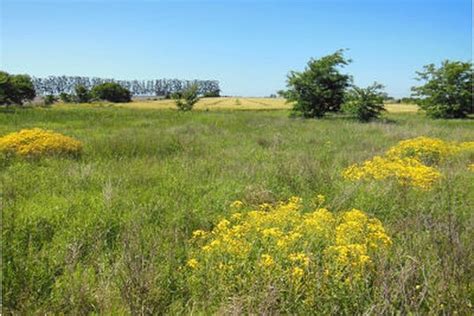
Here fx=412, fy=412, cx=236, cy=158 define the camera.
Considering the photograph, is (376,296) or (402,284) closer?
(402,284)

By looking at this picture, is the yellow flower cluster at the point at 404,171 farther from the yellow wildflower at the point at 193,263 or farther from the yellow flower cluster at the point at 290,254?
the yellow wildflower at the point at 193,263

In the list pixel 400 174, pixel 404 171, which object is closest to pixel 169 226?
pixel 400 174

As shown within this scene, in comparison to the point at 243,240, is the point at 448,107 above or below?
above

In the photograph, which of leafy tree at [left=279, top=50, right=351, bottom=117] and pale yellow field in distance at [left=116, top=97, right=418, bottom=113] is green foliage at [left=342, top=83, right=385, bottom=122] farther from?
pale yellow field in distance at [left=116, top=97, right=418, bottom=113]

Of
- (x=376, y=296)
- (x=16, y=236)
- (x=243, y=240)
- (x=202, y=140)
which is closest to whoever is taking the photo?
(x=376, y=296)

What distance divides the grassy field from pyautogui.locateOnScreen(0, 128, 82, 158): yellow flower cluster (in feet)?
1.54

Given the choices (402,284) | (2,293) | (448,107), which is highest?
(448,107)

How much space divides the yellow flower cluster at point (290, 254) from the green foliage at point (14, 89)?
4324cm

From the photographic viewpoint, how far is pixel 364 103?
2820cm

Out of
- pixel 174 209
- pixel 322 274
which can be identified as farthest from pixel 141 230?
pixel 322 274

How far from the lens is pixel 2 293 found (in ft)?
10.8

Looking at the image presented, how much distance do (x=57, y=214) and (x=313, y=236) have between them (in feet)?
10.9

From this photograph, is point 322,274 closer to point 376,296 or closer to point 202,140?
point 376,296

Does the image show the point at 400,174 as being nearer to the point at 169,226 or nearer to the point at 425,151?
the point at 169,226
